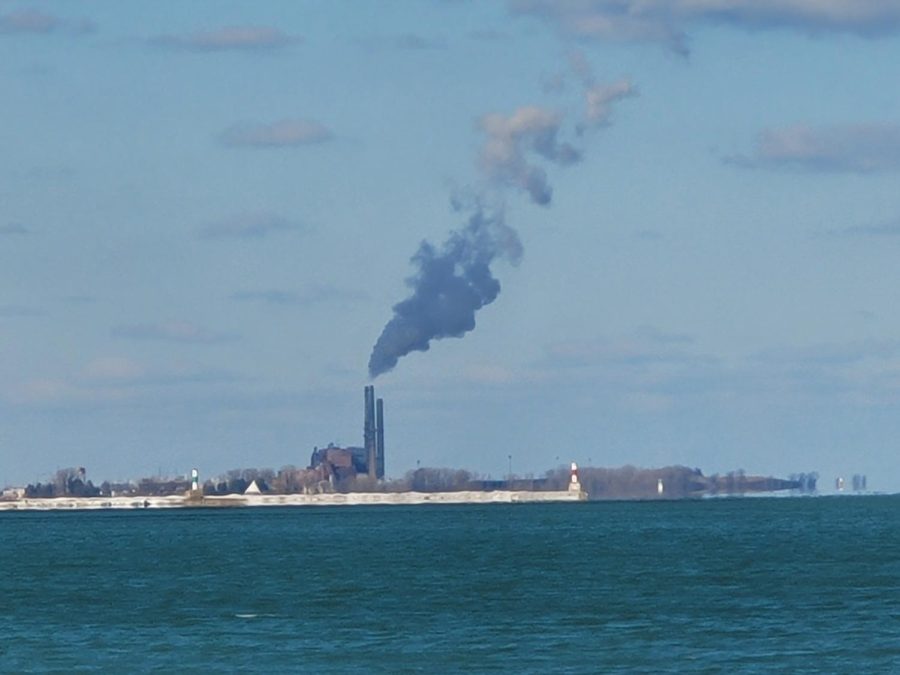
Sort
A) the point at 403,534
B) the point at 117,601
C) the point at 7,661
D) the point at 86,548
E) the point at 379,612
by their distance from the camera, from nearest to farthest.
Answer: the point at 7,661 < the point at 379,612 < the point at 117,601 < the point at 86,548 < the point at 403,534

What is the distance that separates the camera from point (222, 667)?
63188 mm

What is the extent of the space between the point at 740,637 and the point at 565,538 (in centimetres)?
9883

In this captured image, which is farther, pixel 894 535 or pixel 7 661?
pixel 894 535

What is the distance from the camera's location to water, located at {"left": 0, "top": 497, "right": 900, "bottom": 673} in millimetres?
65000

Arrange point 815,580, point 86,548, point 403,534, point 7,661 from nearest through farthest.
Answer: point 7,661, point 815,580, point 86,548, point 403,534

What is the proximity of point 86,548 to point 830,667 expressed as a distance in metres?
113

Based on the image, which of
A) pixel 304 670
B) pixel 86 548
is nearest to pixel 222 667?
pixel 304 670

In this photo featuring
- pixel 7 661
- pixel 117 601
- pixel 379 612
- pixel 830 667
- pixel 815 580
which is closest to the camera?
pixel 830 667

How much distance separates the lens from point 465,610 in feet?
271

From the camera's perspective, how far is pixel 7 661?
6619 cm

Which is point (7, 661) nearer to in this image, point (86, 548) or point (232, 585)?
point (232, 585)

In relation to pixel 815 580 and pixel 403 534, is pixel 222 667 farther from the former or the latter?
pixel 403 534

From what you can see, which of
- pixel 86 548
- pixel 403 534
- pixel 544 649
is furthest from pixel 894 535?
pixel 544 649

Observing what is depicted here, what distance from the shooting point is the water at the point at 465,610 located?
65.0 metres
